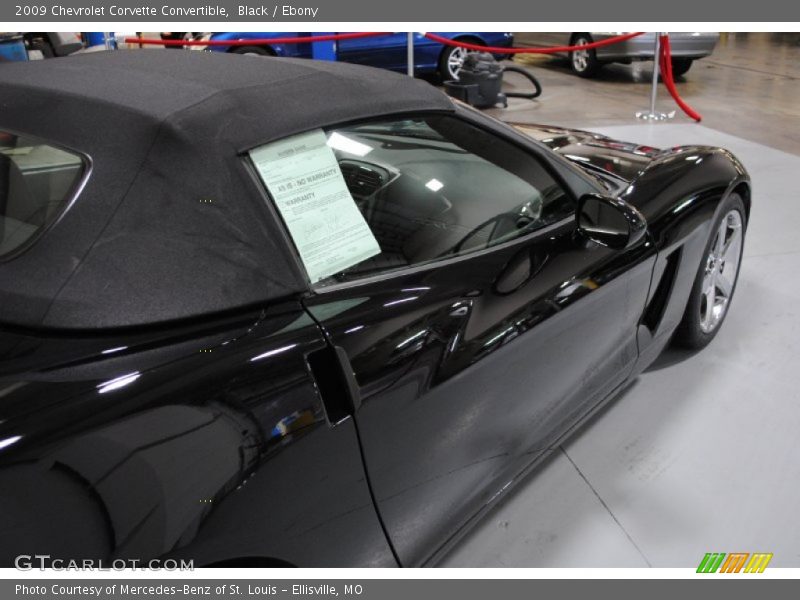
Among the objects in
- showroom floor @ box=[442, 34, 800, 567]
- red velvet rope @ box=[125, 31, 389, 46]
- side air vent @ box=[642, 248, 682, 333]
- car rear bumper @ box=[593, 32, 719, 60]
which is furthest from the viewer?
car rear bumper @ box=[593, 32, 719, 60]

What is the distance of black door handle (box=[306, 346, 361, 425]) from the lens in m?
1.34

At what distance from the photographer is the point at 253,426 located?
1.23m

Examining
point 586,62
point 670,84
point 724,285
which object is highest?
point 724,285

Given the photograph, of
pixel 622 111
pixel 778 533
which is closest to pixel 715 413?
pixel 778 533

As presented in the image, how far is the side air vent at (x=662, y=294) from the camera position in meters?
2.39

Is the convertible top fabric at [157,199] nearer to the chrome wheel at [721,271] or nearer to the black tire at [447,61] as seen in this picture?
the chrome wheel at [721,271]

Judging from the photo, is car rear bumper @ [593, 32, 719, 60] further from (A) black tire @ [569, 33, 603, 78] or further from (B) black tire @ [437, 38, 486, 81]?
(B) black tire @ [437, 38, 486, 81]

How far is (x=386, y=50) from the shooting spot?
796 cm

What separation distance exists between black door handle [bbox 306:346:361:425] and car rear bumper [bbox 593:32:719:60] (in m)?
8.44

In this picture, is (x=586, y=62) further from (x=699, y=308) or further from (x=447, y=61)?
(x=699, y=308)

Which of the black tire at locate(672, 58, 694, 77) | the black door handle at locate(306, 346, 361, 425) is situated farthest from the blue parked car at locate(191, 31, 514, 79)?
the black door handle at locate(306, 346, 361, 425)

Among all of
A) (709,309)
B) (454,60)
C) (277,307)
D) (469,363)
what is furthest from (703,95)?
(277,307)

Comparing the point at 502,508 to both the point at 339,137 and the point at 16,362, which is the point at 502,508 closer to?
the point at 339,137

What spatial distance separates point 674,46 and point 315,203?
8631 millimetres
